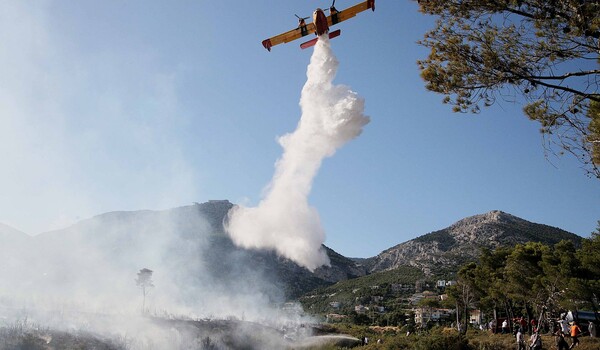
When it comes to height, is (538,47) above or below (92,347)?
above

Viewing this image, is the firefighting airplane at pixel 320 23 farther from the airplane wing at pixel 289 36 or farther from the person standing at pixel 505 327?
the person standing at pixel 505 327

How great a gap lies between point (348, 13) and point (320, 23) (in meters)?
2.15

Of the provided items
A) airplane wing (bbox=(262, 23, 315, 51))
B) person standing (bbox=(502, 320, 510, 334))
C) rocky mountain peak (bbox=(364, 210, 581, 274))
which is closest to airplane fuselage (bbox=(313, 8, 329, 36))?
airplane wing (bbox=(262, 23, 315, 51))

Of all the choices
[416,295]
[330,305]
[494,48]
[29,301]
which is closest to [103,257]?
[29,301]

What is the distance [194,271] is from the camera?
111 metres

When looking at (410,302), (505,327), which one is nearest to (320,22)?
(505,327)

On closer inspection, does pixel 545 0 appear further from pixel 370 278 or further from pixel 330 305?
pixel 370 278

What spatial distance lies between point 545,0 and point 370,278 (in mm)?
153819

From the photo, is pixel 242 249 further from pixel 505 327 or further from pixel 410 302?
pixel 505 327

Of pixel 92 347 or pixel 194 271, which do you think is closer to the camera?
pixel 92 347

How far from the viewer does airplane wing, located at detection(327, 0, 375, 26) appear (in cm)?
2995

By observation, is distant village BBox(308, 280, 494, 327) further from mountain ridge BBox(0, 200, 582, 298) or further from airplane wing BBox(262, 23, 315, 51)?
airplane wing BBox(262, 23, 315, 51)

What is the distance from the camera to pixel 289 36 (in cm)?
3155

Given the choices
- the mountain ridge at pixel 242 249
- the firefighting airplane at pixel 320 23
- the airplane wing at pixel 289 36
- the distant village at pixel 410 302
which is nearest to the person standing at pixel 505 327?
the firefighting airplane at pixel 320 23
